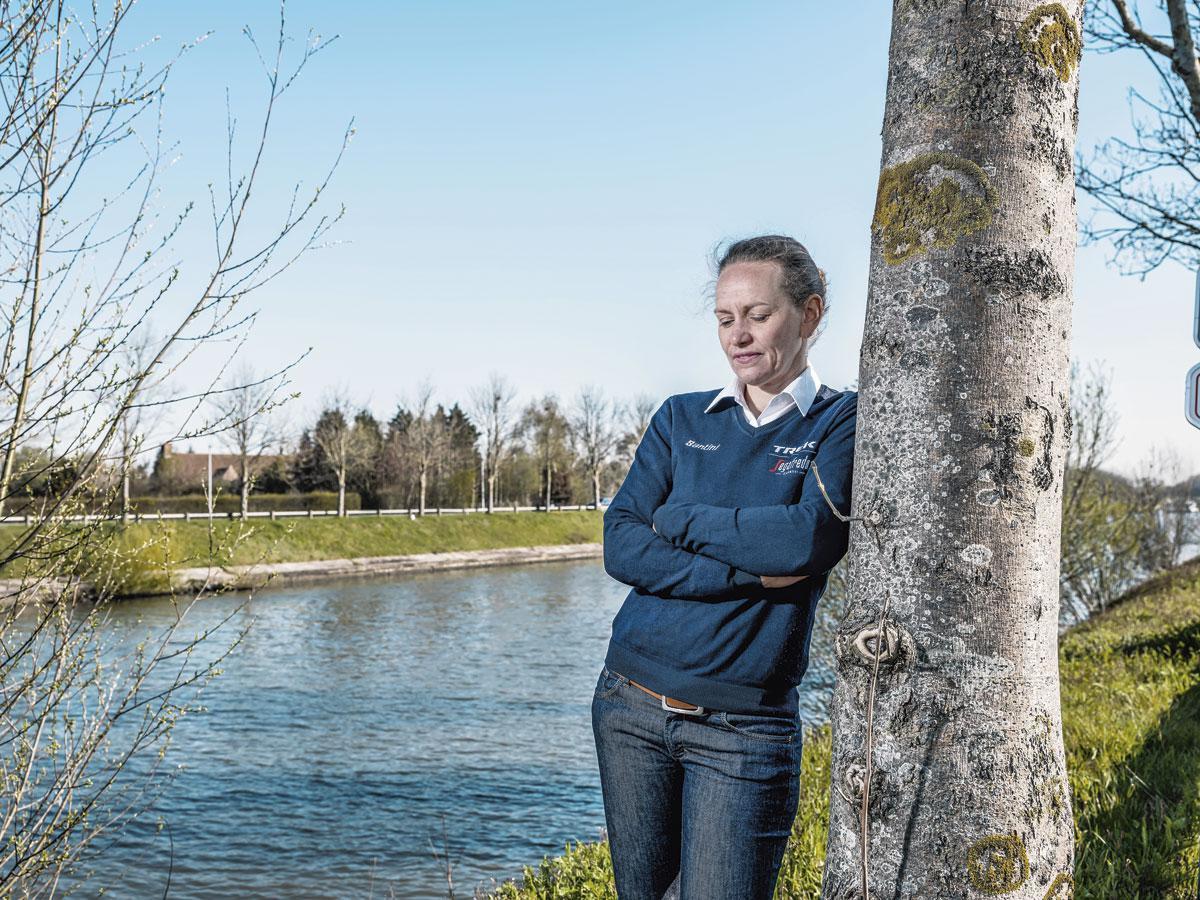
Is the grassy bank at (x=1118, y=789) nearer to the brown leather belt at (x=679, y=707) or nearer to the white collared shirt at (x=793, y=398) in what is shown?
the brown leather belt at (x=679, y=707)

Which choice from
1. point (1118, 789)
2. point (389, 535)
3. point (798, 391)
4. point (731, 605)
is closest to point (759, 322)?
point (798, 391)

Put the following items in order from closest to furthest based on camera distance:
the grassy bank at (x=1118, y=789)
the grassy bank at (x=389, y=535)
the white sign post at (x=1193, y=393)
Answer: the white sign post at (x=1193, y=393) < the grassy bank at (x=1118, y=789) < the grassy bank at (x=389, y=535)

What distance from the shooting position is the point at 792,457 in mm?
2062

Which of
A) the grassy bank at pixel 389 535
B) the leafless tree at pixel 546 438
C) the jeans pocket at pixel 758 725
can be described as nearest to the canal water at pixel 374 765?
the jeans pocket at pixel 758 725

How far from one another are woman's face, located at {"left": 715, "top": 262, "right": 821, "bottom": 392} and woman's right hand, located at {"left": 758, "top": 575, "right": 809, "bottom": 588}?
446 millimetres

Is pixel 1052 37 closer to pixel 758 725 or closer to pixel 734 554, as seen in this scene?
pixel 734 554

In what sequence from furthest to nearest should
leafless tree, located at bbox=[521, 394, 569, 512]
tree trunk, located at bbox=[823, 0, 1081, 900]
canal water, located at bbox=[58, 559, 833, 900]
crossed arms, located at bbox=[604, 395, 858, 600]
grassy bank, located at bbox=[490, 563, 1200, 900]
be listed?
leafless tree, located at bbox=[521, 394, 569, 512] → canal water, located at bbox=[58, 559, 833, 900] → grassy bank, located at bbox=[490, 563, 1200, 900] → crossed arms, located at bbox=[604, 395, 858, 600] → tree trunk, located at bbox=[823, 0, 1081, 900]

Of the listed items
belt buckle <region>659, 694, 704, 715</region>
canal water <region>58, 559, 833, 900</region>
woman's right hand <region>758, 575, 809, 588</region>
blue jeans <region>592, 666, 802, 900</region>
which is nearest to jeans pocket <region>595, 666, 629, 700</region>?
blue jeans <region>592, 666, 802, 900</region>

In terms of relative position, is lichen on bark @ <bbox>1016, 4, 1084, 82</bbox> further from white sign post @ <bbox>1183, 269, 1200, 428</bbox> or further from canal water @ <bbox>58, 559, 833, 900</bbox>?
canal water @ <bbox>58, 559, 833, 900</bbox>

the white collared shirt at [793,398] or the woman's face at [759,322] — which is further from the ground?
the woman's face at [759,322]

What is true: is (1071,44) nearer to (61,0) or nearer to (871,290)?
(871,290)

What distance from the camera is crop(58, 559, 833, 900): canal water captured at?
30.1 ft

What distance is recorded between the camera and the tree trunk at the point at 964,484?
1495mm

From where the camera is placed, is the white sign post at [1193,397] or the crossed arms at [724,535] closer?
the crossed arms at [724,535]
